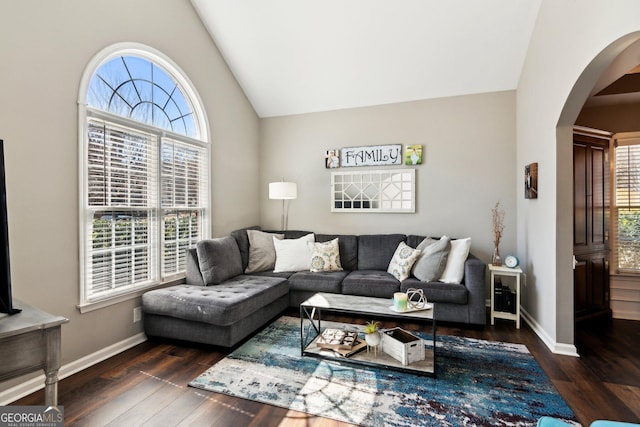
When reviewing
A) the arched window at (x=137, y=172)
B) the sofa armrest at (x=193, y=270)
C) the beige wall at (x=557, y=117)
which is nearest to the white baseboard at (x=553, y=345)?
the beige wall at (x=557, y=117)

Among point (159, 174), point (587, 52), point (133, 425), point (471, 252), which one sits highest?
point (587, 52)

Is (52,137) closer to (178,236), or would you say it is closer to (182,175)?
(182,175)

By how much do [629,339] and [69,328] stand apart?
475 cm

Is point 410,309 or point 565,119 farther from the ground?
point 565,119

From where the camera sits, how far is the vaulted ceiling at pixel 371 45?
3.22 m

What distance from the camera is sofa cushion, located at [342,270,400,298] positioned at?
331 cm

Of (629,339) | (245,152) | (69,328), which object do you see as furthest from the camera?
(245,152)

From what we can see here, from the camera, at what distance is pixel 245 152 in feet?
14.8

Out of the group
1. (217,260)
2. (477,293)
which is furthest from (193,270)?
(477,293)

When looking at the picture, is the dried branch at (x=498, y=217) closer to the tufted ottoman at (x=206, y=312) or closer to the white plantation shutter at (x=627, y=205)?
the white plantation shutter at (x=627, y=205)

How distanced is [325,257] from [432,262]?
4.15 ft

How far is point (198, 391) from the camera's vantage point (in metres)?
2.05

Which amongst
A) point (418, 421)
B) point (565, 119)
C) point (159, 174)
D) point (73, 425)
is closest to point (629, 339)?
point (565, 119)

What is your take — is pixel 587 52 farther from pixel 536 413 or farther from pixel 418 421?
pixel 418 421
